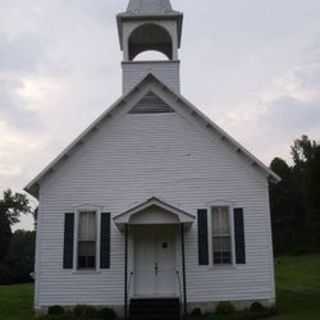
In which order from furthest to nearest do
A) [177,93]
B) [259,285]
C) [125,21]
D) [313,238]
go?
[313,238] < [125,21] < [177,93] < [259,285]

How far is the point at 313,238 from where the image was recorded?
5669 centimetres

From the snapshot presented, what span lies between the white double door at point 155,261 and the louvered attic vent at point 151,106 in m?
3.77

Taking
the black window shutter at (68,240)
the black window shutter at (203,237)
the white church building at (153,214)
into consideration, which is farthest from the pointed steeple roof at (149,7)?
the black window shutter at (68,240)

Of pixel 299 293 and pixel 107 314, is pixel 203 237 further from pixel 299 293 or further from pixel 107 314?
pixel 299 293

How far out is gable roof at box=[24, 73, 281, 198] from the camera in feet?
53.8

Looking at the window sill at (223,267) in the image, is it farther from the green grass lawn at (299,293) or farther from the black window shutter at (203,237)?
the green grass lawn at (299,293)

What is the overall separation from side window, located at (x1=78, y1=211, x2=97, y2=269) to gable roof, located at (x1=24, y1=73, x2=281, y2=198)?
1.78m

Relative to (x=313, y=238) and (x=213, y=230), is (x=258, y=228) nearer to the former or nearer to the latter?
(x=213, y=230)

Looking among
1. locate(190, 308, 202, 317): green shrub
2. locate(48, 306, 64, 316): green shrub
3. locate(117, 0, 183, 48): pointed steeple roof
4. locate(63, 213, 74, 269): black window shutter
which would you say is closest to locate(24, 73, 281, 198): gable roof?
locate(63, 213, 74, 269): black window shutter

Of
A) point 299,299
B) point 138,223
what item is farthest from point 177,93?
point 299,299

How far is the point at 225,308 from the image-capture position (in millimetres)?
15578

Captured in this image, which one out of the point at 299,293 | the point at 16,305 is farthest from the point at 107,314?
the point at 299,293

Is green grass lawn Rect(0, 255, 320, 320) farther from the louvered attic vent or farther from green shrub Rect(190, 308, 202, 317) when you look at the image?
the louvered attic vent

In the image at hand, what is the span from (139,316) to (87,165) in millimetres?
4965
